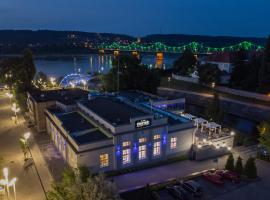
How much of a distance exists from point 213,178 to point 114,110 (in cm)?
1278

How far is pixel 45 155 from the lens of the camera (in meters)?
29.9

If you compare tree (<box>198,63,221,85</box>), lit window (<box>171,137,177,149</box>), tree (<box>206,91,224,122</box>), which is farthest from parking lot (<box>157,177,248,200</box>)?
tree (<box>198,63,221,85</box>)

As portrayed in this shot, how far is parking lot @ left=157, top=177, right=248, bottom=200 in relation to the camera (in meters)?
22.9

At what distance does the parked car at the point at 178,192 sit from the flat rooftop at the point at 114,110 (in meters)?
7.52

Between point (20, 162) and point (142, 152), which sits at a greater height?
point (142, 152)

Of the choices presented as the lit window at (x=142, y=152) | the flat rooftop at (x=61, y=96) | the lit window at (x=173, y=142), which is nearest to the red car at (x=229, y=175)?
the lit window at (x=173, y=142)

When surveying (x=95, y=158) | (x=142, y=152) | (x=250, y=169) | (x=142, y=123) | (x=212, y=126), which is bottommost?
(x=250, y=169)

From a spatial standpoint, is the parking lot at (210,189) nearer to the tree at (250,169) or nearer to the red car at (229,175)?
the red car at (229,175)

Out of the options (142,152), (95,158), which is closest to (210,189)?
(142,152)

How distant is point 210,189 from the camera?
2397cm

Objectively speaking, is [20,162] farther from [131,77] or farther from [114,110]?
[131,77]

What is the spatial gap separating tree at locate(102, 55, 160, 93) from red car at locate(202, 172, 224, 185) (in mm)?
30346

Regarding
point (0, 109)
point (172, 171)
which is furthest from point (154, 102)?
point (0, 109)

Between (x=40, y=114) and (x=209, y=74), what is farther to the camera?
(x=209, y=74)
